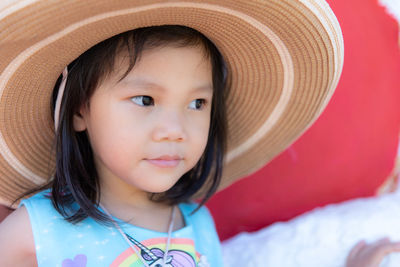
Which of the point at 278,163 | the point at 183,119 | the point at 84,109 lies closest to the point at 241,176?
the point at 278,163

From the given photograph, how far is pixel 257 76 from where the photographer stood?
126 centimetres

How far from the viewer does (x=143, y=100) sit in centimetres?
107

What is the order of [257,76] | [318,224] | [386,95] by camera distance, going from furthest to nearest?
[386,95], [318,224], [257,76]

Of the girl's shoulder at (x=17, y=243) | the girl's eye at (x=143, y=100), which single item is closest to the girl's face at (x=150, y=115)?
the girl's eye at (x=143, y=100)

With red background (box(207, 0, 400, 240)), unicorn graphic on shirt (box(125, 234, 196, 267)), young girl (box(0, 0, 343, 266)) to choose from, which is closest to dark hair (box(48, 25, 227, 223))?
young girl (box(0, 0, 343, 266))

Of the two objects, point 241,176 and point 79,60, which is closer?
point 79,60

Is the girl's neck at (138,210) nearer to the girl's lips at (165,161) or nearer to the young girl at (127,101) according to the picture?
the young girl at (127,101)

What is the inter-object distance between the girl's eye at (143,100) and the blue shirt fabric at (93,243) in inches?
11.8

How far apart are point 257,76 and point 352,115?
1.51ft

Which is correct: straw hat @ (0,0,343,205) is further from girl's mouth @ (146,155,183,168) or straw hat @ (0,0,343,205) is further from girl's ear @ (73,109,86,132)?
girl's mouth @ (146,155,183,168)

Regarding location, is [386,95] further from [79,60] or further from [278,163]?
[79,60]

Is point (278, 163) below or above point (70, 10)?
below

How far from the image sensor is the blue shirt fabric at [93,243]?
3.46 ft

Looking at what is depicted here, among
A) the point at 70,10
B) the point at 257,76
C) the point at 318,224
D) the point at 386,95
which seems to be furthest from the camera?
the point at 386,95
